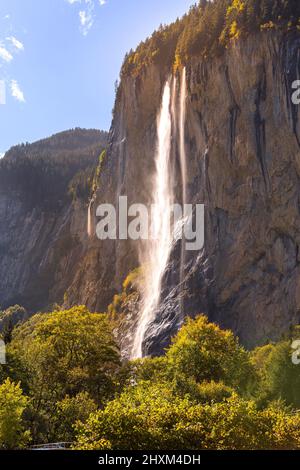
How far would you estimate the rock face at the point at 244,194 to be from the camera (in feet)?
208

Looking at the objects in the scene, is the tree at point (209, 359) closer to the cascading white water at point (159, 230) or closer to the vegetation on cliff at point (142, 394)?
the vegetation on cliff at point (142, 394)

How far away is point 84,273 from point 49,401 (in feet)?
238

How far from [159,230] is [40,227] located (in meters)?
83.3

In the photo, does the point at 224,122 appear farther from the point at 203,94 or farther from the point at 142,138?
the point at 142,138

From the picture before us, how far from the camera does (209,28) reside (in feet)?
261

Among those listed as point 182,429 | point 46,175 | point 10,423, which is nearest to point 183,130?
point 10,423

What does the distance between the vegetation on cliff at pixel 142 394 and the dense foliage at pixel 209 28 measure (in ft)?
134

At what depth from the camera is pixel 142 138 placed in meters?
92.5

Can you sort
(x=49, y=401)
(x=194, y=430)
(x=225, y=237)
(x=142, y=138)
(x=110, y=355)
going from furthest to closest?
1. (x=142, y=138)
2. (x=225, y=237)
3. (x=110, y=355)
4. (x=49, y=401)
5. (x=194, y=430)

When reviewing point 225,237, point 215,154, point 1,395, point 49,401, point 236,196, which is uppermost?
point 215,154

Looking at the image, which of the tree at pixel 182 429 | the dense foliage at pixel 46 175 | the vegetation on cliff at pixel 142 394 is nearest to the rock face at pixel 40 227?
the dense foliage at pixel 46 175

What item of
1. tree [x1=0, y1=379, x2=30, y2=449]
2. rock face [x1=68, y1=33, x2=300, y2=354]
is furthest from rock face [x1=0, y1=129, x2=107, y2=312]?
tree [x1=0, y1=379, x2=30, y2=449]
